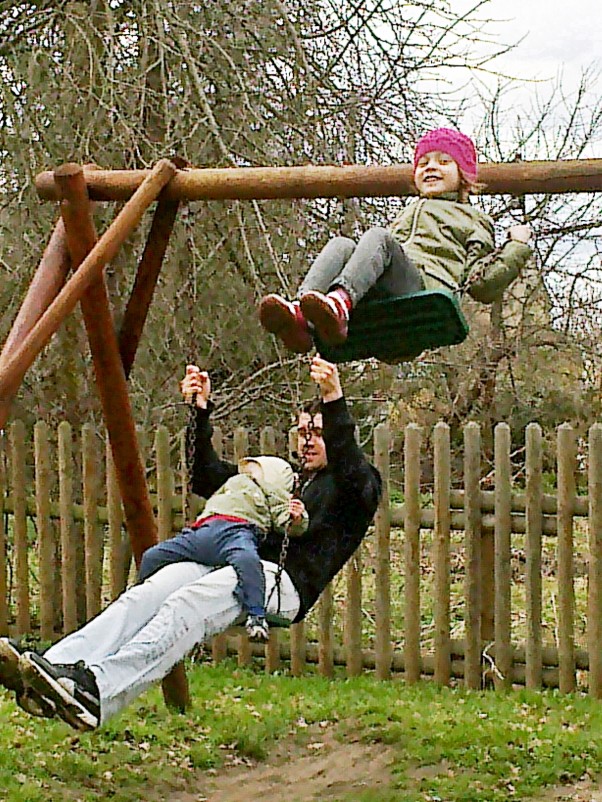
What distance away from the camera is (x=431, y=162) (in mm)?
3564

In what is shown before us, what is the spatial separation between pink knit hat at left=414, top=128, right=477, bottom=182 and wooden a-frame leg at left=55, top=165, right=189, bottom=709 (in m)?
1.24

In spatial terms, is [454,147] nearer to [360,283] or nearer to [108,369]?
[360,283]

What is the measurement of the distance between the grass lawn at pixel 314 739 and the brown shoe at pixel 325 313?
6.97 ft

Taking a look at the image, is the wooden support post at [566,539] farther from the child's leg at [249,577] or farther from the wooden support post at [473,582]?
the child's leg at [249,577]

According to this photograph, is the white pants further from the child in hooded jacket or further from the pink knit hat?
the pink knit hat

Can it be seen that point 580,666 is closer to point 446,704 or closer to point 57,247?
point 446,704

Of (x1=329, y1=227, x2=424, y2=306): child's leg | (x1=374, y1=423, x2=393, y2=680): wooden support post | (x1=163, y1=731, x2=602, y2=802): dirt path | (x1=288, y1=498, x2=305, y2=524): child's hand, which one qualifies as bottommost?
(x1=163, y1=731, x2=602, y2=802): dirt path

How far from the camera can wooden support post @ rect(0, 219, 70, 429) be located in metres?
3.50

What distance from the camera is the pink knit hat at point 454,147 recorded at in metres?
3.53

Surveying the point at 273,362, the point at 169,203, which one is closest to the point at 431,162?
the point at 169,203

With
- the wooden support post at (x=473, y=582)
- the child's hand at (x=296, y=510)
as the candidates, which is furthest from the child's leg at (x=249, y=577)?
the wooden support post at (x=473, y=582)

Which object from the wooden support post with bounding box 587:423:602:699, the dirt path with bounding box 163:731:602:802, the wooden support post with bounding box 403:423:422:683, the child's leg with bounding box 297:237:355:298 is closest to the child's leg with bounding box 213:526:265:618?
the child's leg with bounding box 297:237:355:298

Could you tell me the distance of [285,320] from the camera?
10.9ft

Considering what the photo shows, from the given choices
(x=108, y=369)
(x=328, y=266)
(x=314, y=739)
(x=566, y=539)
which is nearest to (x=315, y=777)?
(x=314, y=739)
